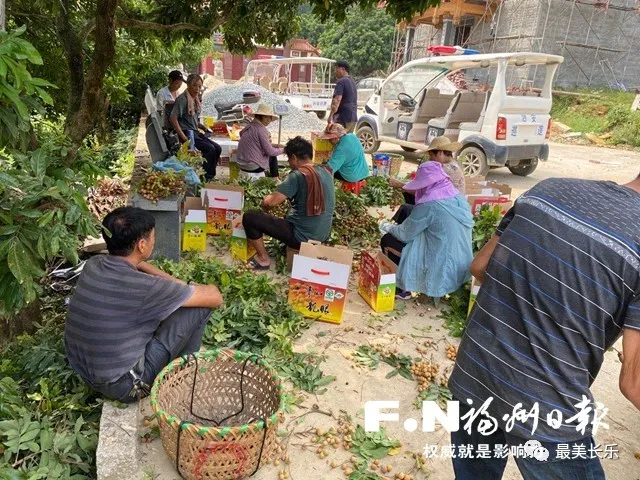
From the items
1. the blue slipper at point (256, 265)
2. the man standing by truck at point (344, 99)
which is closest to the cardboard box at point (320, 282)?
the blue slipper at point (256, 265)

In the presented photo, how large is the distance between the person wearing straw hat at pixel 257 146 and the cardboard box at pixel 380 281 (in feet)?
9.52

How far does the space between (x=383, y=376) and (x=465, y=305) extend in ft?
4.15

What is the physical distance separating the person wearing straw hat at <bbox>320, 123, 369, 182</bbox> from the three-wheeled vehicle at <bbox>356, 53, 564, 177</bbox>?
2948mm

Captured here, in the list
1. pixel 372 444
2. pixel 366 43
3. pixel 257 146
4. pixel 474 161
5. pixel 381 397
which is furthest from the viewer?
pixel 366 43

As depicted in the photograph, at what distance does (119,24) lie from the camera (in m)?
5.07

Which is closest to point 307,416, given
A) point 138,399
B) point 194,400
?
point 194,400

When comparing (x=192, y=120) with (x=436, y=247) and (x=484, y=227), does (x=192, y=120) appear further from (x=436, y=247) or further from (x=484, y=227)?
(x=436, y=247)

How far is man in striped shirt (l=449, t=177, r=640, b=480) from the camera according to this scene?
57.0 inches

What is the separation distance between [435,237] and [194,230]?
227 centimetres

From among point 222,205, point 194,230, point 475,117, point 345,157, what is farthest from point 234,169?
point 475,117

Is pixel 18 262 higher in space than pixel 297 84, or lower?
higher

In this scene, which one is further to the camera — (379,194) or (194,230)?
(379,194)

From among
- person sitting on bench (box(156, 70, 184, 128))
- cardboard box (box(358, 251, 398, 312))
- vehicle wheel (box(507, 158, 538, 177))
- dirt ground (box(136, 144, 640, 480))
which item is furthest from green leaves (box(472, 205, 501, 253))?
vehicle wheel (box(507, 158, 538, 177))

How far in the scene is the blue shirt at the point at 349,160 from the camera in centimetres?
645
